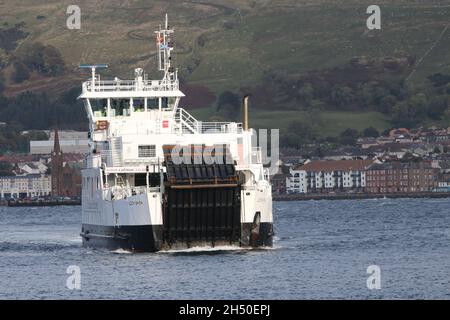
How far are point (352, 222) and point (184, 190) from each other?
43.4 meters

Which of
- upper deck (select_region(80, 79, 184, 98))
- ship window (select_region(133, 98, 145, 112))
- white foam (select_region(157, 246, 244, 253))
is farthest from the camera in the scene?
ship window (select_region(133, 98, 145, 112))

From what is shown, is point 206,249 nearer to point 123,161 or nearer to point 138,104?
point 123,161

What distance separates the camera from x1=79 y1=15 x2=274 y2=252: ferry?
5897cm

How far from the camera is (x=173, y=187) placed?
58.5 metres

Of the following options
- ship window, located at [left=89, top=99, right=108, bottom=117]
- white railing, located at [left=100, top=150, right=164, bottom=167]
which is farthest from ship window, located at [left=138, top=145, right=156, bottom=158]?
ship window, located at [left=89, top=99, right=108, bottom=117]

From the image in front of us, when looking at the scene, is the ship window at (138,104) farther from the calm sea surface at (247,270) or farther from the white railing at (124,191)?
the calm sea surface at (247,270)

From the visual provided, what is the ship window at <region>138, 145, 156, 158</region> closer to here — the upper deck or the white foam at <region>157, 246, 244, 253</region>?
the white foam at <region>157, 246, 244, 253</region>

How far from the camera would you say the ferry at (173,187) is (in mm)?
58969

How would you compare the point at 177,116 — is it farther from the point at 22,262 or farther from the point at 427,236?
the point at 427,236

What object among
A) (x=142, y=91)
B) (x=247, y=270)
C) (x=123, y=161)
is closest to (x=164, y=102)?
(x=142, y=91)

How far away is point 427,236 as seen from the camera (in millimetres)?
76812

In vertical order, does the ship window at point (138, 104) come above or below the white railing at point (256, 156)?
above

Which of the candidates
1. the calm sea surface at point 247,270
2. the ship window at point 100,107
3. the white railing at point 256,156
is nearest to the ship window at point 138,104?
the ship window at point 100,107

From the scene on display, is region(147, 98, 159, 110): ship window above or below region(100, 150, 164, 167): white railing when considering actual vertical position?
above
